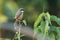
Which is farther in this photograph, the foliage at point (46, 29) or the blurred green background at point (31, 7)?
the blurred green background at point (31, 7)

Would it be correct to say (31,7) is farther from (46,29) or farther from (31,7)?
(46,29)

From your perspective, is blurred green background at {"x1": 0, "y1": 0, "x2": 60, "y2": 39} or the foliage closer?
the foliage

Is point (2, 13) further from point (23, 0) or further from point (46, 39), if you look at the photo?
point (23, 0)

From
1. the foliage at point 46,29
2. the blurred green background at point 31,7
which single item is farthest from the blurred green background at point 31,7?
the foliage at point 46,29

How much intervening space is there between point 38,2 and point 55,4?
246mm

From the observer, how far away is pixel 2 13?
5.35 feet

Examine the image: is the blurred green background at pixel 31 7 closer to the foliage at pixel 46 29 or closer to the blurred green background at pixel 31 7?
the blurred green background at pixel 31 7

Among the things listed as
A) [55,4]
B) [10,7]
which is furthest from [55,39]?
[55,4]

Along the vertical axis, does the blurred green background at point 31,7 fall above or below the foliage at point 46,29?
above

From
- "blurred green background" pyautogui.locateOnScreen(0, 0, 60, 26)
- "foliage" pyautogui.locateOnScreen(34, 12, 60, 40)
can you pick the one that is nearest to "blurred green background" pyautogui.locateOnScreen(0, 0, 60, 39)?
"blurred green background" pyautogui.locateOnScreen(0, 0, 60, 26)

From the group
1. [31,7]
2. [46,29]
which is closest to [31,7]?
[31,7]

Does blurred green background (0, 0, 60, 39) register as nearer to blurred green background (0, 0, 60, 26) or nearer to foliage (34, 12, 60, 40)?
blurred green background (0, 0, 60, 26)

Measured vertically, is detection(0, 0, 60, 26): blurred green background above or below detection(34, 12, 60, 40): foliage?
above

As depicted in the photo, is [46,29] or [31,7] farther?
[31,7]
